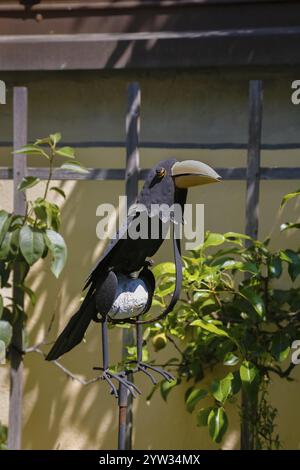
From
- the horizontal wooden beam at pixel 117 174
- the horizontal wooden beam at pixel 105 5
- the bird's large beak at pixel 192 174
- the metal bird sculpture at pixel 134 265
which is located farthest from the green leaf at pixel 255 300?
the horizontal wooden beam at pixel 105 5

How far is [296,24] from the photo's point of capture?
3.71m

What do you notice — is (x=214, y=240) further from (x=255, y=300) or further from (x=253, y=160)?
(x=253, y=160)

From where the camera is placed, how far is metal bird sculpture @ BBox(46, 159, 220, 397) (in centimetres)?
223

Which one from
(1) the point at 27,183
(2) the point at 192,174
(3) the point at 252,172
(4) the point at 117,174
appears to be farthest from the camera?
(4) the point at 117,174

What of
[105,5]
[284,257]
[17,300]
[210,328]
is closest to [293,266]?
[284,257]

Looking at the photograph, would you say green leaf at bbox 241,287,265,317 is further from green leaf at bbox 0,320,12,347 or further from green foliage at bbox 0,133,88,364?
green leaf at bbox 0,320,12,347

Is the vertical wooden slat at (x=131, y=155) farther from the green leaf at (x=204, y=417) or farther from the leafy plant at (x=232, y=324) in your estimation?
the green leaf at (x=204, y=417)

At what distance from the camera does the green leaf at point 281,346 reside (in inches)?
129

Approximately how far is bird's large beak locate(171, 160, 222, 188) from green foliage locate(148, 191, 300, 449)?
3.31 feet

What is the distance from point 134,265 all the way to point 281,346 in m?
1.18

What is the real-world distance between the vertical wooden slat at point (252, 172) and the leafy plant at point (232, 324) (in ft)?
0.17

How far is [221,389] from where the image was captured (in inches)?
125

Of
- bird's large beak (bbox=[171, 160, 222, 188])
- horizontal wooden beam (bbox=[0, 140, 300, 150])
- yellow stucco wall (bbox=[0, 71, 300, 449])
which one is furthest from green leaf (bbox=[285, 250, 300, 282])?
bird's large beak (bbox=[171, 160, 222, 188])

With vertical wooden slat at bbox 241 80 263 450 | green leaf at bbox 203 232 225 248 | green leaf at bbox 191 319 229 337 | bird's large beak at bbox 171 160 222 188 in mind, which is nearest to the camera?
bird's large beak at bbox 171 160 222 188
